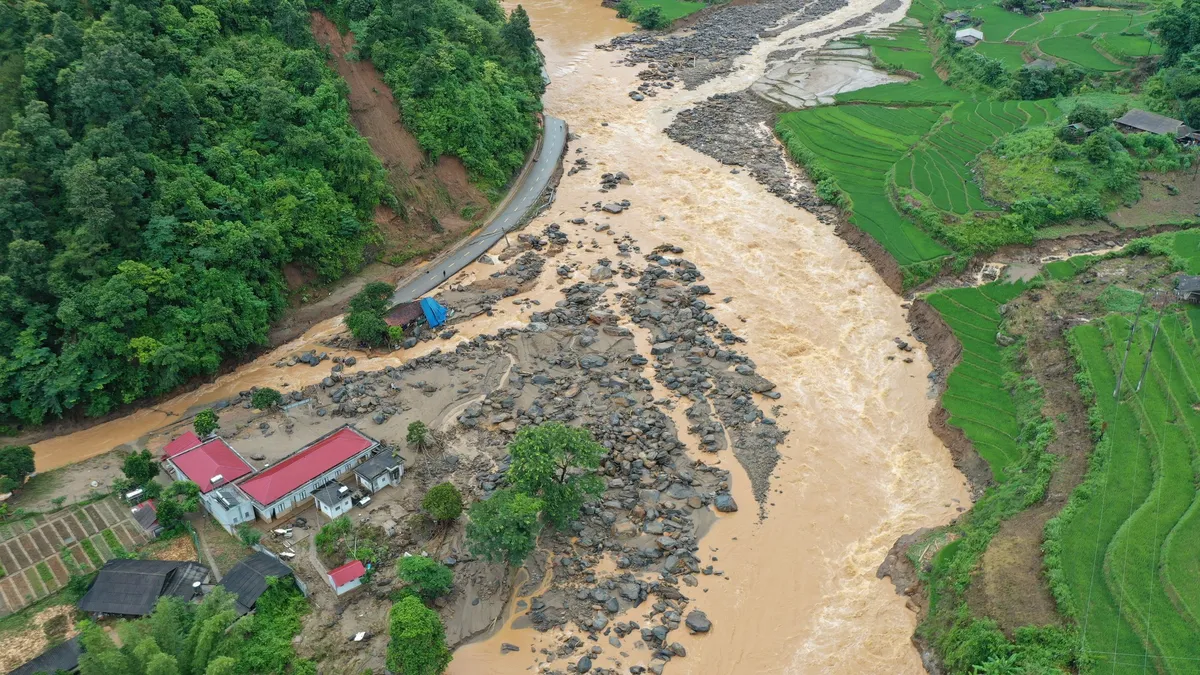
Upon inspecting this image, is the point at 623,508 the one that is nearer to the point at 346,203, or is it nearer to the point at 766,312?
the point at 766,312

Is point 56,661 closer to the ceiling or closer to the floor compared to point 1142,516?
closer to the ceiling

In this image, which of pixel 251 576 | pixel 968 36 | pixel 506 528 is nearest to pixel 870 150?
pixel 968 36

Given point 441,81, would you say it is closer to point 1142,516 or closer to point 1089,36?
point 1142,516

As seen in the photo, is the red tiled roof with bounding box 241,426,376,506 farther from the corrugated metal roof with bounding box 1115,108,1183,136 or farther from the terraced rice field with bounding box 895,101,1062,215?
the corrugated metal roof with bounding box 1115,108,1183,136

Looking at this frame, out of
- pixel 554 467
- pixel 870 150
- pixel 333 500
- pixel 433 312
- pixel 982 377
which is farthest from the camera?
pixel 870 150

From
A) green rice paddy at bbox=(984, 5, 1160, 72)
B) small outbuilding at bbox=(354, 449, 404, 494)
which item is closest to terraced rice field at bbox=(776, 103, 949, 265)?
green rice paddy at bbox=(984, 5, 1160, 72)

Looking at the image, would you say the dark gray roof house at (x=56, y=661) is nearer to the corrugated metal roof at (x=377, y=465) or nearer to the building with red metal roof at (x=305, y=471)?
the building with red metal roof at (x=305, y=471)

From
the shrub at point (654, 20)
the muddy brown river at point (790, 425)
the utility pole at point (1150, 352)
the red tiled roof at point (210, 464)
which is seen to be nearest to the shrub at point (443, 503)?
the muddy brown river at point (790, 425)
